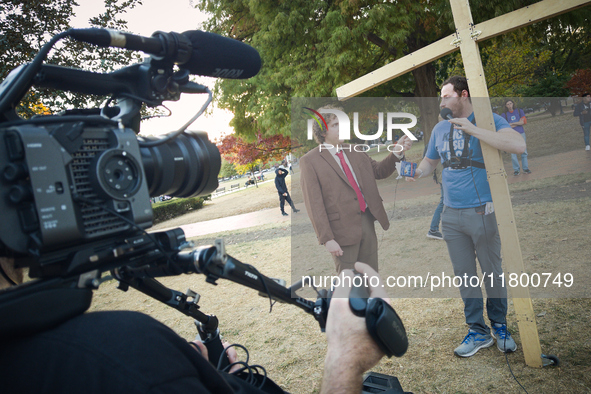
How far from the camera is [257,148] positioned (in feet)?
31.5

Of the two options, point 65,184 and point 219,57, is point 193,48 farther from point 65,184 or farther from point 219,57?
point 65,184

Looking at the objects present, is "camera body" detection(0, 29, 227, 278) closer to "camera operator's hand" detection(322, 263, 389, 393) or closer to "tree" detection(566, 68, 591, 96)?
"camera operator's hand" detection(322, 263, 389, 393)

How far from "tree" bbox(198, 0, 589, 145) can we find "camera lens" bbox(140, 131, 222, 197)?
3.69m

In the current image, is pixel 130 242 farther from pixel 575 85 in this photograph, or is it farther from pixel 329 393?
pixel 575 85

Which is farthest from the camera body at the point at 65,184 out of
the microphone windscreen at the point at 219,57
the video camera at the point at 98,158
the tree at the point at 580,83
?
the tree at the point at 580,83

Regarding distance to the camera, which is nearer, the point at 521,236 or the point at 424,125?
the point at 424,125

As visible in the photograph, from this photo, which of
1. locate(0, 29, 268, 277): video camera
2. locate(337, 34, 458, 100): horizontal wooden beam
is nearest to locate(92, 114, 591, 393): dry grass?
locate(337, 34, 458, 100): horizontal wooden beam

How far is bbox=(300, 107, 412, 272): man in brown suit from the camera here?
2.78 meters

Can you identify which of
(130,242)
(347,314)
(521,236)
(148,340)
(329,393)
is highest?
(130,242)

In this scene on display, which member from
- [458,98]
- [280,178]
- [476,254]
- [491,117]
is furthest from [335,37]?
[280,178]

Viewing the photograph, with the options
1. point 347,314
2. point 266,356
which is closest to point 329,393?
point 347,314

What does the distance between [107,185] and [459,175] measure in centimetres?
253

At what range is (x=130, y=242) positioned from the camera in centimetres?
83

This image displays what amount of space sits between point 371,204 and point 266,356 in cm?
177
